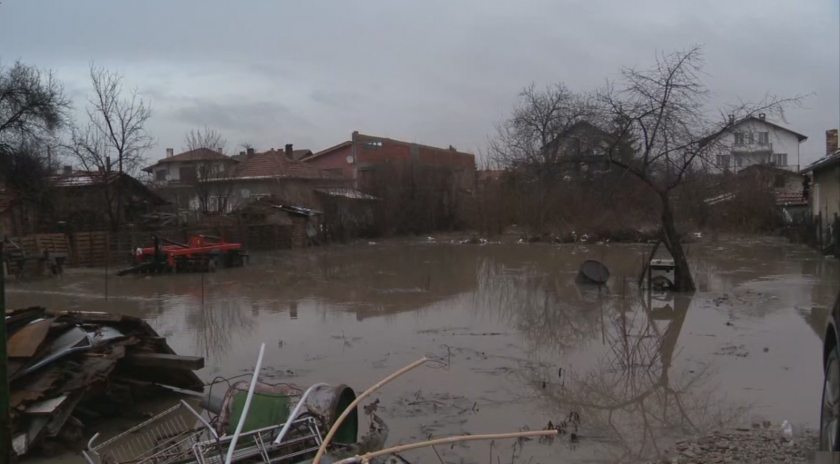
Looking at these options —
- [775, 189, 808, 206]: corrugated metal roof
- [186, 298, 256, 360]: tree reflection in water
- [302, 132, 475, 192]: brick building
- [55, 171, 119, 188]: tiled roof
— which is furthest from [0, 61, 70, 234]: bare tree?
[775, 189, 808, 206]: corrugated metal roof

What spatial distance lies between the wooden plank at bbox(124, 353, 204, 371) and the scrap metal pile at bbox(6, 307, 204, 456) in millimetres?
10

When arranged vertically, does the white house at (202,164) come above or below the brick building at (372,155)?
below

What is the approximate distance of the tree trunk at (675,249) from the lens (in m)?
16.3

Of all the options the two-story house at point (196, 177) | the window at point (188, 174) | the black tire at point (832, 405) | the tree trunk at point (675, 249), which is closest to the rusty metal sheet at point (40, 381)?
the black tire at point (832, 405)

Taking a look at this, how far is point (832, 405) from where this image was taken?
373 centimetres

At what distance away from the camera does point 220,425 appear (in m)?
5.18

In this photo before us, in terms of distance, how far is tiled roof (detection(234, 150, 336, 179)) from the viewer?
45375 mm

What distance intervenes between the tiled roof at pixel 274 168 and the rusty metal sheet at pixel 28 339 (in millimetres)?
38509

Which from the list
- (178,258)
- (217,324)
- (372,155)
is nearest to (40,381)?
(217,324)

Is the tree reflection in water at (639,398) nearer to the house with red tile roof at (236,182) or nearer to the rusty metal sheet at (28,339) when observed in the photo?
the rusty metal sheet at (28,339)

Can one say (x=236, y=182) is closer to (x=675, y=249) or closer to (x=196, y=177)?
(x=196, y=177)

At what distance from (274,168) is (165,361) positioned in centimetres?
3917

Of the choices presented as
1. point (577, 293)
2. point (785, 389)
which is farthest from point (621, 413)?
point (577, 293)

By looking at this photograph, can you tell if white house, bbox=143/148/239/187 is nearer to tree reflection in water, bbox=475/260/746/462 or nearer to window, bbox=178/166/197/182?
window, bbox=178/166/197/182
